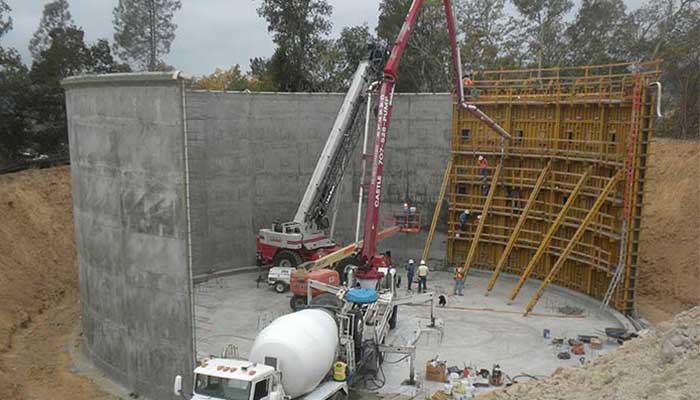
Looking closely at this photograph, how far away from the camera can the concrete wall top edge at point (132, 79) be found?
12.6 metres

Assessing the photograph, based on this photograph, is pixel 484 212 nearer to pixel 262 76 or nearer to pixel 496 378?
pixel 496 378

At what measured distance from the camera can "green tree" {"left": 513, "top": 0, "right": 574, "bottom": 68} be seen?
4578 cm

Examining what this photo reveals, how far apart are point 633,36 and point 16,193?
1626 inches

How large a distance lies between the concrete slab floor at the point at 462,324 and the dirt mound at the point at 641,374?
5.02 m

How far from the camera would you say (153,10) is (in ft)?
166

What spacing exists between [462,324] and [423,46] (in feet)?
99.6

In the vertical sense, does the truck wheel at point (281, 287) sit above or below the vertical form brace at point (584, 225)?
below

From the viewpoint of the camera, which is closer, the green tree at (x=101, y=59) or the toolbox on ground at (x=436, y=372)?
the toolbox on ground at (x=436, y=372)

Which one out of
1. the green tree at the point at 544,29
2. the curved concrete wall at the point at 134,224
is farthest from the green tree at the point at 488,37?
the curved concrete wall at the point at 134,224

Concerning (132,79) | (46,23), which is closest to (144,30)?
(46,23)

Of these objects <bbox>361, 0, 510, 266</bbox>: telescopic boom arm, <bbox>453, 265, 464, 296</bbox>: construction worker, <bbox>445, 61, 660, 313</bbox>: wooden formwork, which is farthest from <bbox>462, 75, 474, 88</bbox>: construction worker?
<bbox>453, 265, 464, 296</bbox>: construction worker

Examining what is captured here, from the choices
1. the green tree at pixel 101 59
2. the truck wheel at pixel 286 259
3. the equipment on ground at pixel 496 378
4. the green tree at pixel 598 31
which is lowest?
the equipment on ground at pixel 496 378

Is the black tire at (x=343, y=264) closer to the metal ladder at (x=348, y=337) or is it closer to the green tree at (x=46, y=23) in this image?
the metal ladder at (x=348, y=337)

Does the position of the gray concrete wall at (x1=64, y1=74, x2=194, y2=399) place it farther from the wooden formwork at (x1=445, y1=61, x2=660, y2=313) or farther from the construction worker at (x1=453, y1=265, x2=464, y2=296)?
the wooden formwork at (x1=445, y1=61, x2=660, y2=313)
